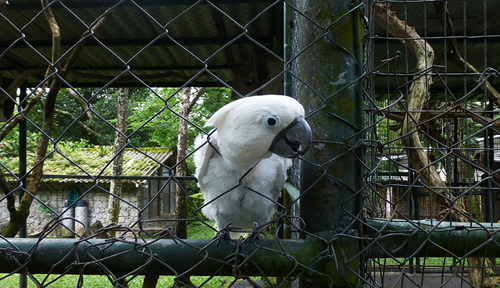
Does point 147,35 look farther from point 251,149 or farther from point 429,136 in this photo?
point 429,136

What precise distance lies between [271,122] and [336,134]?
9.7 inches

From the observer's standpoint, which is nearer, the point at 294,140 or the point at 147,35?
the point at 294,140

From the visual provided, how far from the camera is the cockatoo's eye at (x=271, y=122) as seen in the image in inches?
47.8

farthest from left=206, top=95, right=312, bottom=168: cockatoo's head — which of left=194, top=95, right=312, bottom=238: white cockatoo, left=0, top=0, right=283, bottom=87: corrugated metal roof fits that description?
left=0, top=0, right=283, bottom=87: corrugated metal roof

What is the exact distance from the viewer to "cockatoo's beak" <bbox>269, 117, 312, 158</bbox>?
1114mm

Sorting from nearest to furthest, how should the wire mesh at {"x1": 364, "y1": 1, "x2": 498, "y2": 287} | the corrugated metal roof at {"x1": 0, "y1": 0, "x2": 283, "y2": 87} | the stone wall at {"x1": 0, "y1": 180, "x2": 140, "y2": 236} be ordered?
the wire mesh at {"x1": 364, "y1": 1, "x2": 498, "y2": 287}, the corrugated metal roof at {"x1": 0, "y1": 0, "x2": 283, "y2": 87}, the stone wall at {"x1": 0, "y1": 180, "x2": 140, "y2": 236}

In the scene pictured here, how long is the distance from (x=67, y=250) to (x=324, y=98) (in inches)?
39.1

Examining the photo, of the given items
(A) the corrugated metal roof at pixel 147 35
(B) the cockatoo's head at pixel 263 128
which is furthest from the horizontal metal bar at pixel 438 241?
(A) the corrugated metal roof at pixel 147 35

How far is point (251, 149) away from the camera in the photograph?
133cm

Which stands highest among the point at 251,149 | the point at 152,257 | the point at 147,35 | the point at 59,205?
the point at 147,35

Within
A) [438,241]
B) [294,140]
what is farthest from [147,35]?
[438,241]

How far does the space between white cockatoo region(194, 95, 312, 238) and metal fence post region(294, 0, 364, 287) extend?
96 millimetres

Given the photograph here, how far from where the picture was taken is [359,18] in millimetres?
1109

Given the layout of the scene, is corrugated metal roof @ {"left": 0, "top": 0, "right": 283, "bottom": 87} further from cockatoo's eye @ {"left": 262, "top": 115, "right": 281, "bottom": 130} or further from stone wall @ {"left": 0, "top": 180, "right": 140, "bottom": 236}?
stone wall @ {"left": 0, "top": 180, "right": 140, "bottom": 236}
